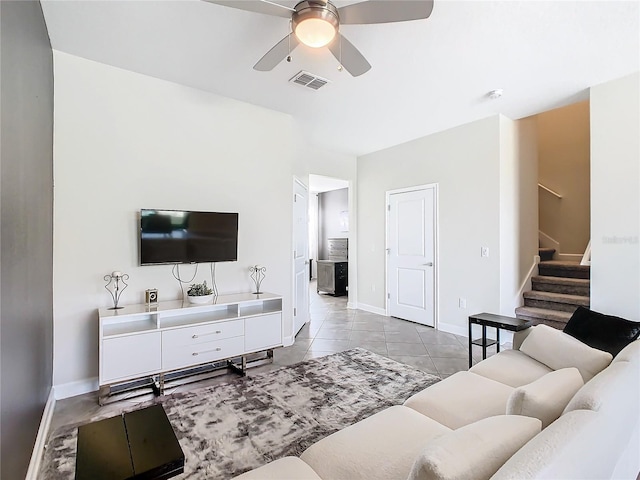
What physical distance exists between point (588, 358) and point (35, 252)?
3.33 m

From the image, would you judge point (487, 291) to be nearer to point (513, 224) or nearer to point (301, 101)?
point (513, 224)

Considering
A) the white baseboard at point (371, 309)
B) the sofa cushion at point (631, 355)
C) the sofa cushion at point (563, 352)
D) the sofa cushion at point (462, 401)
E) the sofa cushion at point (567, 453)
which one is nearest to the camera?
the sofa cushion at point (567, 453)

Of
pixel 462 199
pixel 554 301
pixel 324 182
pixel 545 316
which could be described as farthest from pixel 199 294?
pixel 324 182

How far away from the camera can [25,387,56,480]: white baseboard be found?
67.9 inches

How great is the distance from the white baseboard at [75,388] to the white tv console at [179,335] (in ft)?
1.06

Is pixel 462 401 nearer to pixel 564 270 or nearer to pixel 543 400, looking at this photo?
pixel 543 400

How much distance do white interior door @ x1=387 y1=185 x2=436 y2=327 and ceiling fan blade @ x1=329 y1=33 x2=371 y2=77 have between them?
9.30ft

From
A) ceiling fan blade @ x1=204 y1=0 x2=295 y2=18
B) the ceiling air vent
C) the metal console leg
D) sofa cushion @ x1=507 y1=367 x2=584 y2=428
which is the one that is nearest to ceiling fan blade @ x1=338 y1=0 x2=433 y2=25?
ceiling fan blade @ x1=204 y1=0 x2=295 y2=18

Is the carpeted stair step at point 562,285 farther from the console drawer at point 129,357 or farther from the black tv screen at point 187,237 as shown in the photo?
the console drawer at point 129,357

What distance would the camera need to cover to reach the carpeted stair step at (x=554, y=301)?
384 centimetres

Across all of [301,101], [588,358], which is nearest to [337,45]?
[301,101]

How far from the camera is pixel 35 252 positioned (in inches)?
76.7

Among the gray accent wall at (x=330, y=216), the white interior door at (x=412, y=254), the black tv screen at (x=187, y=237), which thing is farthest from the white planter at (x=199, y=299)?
the gray accent wall at (x=330, y=216)

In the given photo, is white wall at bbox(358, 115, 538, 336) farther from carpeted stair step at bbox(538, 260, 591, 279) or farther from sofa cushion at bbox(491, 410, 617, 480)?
sofa cushion at bbox(491, 410, 617, 480)
